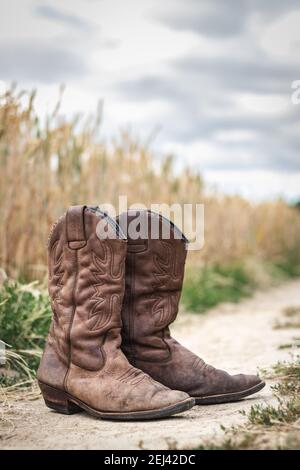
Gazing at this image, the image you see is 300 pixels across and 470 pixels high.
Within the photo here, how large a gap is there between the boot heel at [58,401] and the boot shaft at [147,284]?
11.5 inches

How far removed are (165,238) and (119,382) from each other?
0.58 metres

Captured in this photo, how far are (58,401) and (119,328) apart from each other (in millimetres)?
352

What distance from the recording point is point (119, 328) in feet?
8.55

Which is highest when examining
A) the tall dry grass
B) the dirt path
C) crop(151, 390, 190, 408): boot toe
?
the tall dry grass

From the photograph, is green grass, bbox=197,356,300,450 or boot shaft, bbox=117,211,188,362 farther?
boot shaft, bbox=117,211,188,362

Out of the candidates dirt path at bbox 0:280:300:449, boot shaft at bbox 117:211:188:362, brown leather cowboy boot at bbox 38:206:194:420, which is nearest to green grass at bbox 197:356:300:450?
dirt path at bbox 0:280:300:449

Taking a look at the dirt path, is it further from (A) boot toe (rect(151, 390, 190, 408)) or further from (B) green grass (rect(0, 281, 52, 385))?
(B) green grass (rect(0, 281, 52, 385))

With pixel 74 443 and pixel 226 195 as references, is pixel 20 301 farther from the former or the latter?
pixel 226 195

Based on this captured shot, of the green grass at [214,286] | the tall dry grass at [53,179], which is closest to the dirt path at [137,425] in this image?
the tall dry grass at [53,179]

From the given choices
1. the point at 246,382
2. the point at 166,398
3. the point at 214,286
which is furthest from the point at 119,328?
the point at 214,286

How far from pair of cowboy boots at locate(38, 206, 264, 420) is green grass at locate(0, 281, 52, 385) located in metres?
0.53

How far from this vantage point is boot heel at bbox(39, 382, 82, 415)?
260 cm

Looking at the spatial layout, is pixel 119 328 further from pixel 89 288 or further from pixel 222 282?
pixel 222 282

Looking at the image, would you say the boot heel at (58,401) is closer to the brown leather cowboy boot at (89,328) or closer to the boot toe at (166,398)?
the brown leather cowboy boot at (89,328)
